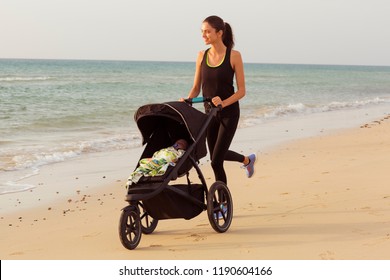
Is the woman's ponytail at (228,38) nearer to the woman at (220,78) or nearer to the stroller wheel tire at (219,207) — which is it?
the woman at (220,78)

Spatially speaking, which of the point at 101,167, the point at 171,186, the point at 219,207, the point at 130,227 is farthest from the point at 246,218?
the point at 101,167

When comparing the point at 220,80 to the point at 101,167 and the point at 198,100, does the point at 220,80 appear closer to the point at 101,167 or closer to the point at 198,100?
the point at 198,100

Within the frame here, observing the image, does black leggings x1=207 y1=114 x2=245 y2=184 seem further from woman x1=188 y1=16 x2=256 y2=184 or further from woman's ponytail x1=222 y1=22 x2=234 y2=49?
woman's ponytail x1=222 y1=22 x2=234 y2=49

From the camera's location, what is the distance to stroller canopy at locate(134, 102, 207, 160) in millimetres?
4988

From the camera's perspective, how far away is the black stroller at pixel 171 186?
15.9ft

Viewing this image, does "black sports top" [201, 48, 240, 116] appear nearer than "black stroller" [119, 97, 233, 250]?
No

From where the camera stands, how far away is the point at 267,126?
15305mm

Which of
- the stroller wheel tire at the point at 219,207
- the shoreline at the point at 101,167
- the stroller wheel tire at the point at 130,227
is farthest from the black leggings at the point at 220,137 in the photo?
the shoreline at the point at 101,167

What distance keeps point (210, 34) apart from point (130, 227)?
5.55 feet

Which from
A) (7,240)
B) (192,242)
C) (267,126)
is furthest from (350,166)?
(267,126)

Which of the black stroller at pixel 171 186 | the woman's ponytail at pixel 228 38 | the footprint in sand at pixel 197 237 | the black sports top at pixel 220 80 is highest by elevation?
the woman's ponytail at pixel 228 38

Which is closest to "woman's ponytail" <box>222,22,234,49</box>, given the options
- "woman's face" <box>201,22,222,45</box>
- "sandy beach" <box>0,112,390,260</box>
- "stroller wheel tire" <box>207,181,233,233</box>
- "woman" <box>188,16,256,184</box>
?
"woman" <box>188,16,256,184</box>

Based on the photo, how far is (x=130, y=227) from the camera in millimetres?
4891

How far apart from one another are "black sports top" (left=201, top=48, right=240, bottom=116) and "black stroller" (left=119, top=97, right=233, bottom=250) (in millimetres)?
159
